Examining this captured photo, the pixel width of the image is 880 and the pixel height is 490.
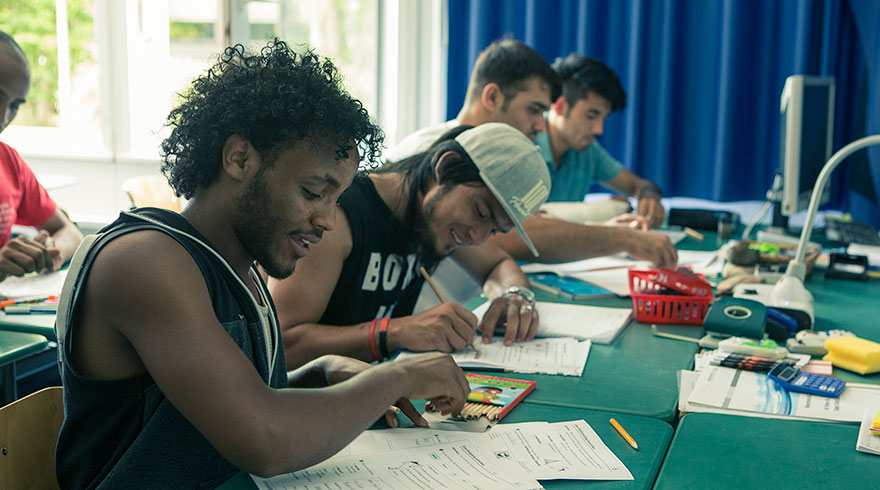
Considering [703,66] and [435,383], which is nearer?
[435,383]

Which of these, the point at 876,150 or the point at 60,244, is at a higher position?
the point at 876,150

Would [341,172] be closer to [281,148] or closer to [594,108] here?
[281,148]

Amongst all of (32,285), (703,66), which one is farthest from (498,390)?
(703,66)

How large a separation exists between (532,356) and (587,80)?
6.92 feet

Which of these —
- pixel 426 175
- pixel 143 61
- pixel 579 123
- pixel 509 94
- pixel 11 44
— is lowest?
pixel 426 175

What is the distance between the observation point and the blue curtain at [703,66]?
3.79 metres

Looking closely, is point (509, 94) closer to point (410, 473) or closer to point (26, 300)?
point (26, 300)

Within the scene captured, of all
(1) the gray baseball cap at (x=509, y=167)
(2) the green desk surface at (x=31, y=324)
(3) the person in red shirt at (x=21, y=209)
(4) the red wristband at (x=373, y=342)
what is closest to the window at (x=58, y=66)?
(3) the person in red shirt at (x=21, y=209)

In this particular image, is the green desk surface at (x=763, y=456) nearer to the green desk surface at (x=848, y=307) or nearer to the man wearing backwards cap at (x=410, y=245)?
the green desk surface at (x=848, y=307)

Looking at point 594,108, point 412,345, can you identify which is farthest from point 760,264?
point 412,345

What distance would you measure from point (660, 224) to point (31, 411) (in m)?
2.78

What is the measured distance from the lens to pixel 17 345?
1702 mm

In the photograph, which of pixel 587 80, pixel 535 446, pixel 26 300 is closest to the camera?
pixel 535 446

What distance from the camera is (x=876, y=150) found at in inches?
138
